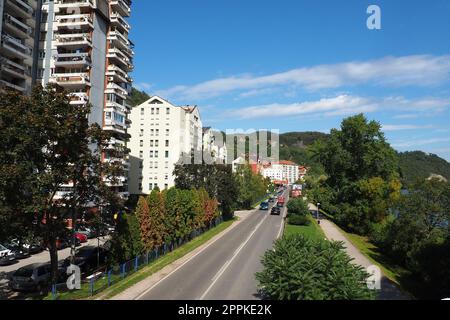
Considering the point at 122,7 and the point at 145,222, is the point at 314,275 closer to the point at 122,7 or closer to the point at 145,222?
the point at 145,222

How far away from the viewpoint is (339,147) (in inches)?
2426

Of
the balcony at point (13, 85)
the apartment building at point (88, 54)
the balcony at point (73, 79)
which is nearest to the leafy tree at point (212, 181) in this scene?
the apartment building at point (88, 54)

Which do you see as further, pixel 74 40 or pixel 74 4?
pixel 74 4

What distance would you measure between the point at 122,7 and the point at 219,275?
145 ft

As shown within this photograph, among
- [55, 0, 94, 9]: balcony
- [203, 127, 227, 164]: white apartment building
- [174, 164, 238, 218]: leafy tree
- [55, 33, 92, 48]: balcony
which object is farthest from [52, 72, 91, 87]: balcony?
[203, 127, 227, 164]: white apartment building

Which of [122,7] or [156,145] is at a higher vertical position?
[122,7]

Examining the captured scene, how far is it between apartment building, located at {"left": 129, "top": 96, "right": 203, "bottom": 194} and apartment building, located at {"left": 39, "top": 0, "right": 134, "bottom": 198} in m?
18.9

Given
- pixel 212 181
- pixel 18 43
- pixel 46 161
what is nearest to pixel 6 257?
pixel 46 161

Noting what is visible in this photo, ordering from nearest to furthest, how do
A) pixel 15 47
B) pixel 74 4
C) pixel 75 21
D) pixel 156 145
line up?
pixel 15 47 → pixel 75 21 → pixel 74 4 → pixel 156 145

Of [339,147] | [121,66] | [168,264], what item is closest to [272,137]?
[339,147]

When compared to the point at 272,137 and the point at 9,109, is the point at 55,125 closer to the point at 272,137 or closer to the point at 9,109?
the point at 9,109

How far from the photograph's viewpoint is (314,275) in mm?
13711

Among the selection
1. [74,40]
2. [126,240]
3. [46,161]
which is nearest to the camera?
[46,161]

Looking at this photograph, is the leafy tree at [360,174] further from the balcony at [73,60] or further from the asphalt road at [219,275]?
the balcony at [73,60]
